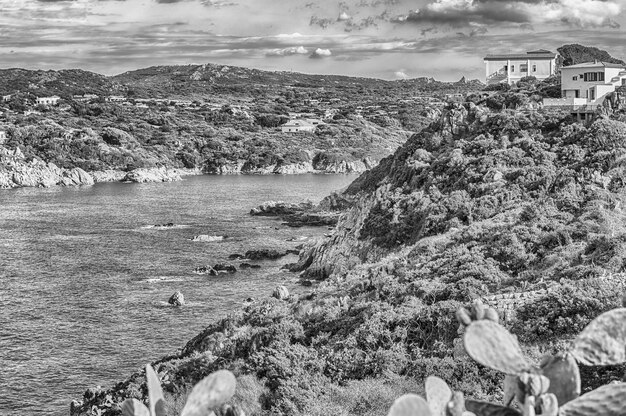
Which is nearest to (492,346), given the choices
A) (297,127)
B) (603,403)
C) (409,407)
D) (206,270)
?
(409,407)

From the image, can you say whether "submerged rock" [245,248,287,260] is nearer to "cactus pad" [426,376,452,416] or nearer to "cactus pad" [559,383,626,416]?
"cactus pad" [426,376,452,416]

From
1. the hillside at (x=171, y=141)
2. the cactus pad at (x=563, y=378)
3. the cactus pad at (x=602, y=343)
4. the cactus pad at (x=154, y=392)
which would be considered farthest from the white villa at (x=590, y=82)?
the hillside at (x=171, y=141)

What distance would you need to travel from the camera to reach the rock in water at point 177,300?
43.8 meters

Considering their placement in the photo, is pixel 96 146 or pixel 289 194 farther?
pixel 96 146

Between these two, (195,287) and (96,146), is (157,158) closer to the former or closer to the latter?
(96,146)

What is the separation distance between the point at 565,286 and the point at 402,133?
17284cm

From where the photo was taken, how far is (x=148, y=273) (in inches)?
2087

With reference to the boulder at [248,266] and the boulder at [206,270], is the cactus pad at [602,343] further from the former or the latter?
the boulder at [248,266]

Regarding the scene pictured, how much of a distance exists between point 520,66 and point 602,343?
198 ft

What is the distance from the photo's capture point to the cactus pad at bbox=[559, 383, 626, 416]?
438cm

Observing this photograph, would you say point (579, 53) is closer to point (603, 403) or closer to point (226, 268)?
point (226, 268)

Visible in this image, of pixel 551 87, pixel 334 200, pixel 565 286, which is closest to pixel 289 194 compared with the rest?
pixel 334 200

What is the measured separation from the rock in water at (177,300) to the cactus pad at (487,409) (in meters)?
39.9

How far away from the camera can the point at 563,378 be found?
4.62 metres
